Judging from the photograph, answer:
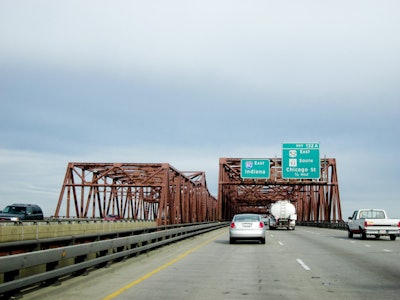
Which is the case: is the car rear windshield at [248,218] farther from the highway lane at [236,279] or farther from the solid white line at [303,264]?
the solid white line at [303,264]

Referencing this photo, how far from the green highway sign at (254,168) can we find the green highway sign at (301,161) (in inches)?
119

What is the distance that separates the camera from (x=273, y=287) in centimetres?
1005

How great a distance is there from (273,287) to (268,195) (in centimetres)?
10378

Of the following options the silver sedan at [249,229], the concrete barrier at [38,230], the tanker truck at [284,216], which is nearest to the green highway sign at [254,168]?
the tanker truck at [284,216]

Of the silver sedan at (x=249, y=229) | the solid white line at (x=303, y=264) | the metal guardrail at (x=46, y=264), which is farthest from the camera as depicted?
the silver sedan at (x=249, y=229)

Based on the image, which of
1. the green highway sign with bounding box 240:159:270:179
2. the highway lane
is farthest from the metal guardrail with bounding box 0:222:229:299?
the green highway sign with bounding box 240:159:270:179

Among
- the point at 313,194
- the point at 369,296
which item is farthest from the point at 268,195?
the point at 369,296

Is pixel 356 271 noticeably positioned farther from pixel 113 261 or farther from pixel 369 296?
pixel 113 261

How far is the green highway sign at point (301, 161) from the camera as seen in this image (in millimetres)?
52875

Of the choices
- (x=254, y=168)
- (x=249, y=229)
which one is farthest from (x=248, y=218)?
(x=254, y=168)

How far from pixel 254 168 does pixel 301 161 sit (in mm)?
5800

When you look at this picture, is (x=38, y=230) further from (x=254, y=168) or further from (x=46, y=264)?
(x=254, y=168)

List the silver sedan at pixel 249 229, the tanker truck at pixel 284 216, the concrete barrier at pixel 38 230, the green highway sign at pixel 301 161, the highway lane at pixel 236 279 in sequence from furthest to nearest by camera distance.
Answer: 1. the green highway sign at pixel 301 161
2. the tanker truck at pixel 284 216
3. the silver sedan at pixel 249 229
4. the concrete barrier at pixel 38 230
5. the highway lane at pixel 236 279

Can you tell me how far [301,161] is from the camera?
53.1 m
